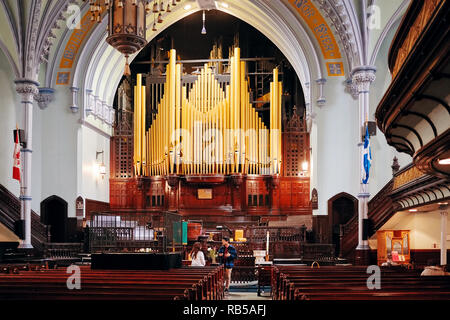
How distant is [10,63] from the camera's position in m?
18.9

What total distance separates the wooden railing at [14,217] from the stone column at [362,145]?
9.90 meters

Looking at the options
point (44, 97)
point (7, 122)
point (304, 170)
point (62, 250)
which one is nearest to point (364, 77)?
point (304, 170)

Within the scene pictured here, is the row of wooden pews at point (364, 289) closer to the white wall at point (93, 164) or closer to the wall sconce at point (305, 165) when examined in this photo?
the wall sconce at point (305, 165)

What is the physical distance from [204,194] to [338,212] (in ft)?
19.1

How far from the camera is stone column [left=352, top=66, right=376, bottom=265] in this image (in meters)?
17.3

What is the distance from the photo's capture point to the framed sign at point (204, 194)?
23.8 meters

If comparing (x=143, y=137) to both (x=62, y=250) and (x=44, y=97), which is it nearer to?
(x=44, y=97)

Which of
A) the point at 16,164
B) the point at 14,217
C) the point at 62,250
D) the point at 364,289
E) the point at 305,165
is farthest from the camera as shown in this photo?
the point at 305,165

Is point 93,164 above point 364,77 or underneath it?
underneath

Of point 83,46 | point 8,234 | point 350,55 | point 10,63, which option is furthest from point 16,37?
point 350,55

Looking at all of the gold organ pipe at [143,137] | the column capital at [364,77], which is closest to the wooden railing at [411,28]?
the column capital at [364,77]

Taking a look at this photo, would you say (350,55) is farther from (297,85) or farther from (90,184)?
(90,184)

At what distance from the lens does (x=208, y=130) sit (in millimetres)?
23594
